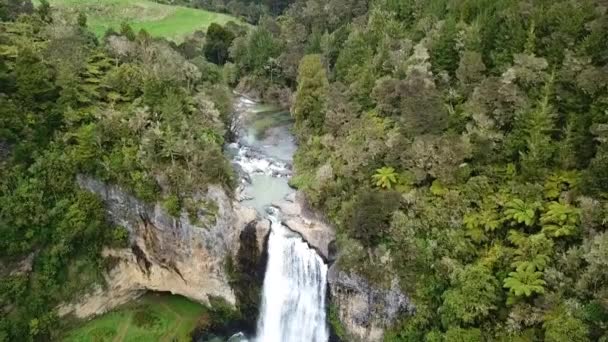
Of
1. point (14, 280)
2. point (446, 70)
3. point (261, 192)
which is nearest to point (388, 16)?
point (446, 70)

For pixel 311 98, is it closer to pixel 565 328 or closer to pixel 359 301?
pixel 359 301

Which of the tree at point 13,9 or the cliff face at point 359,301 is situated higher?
the tree at point 13,9

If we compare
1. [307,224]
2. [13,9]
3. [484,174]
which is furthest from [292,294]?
[13,9]

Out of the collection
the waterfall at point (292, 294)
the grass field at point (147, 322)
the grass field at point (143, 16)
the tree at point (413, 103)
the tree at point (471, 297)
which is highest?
the tree at point (413, 103)

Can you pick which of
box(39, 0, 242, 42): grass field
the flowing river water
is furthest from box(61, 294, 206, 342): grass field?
box(39, 0, 242, 42): grass field

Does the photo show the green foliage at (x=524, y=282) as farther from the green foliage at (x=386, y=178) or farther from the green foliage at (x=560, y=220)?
the green foliage at (x=386, y=178)

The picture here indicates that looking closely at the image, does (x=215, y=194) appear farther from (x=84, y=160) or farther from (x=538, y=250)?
(x=538, y=250)

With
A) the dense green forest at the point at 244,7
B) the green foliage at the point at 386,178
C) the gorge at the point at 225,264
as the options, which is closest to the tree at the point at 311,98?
the gorge at the point at 225,264
